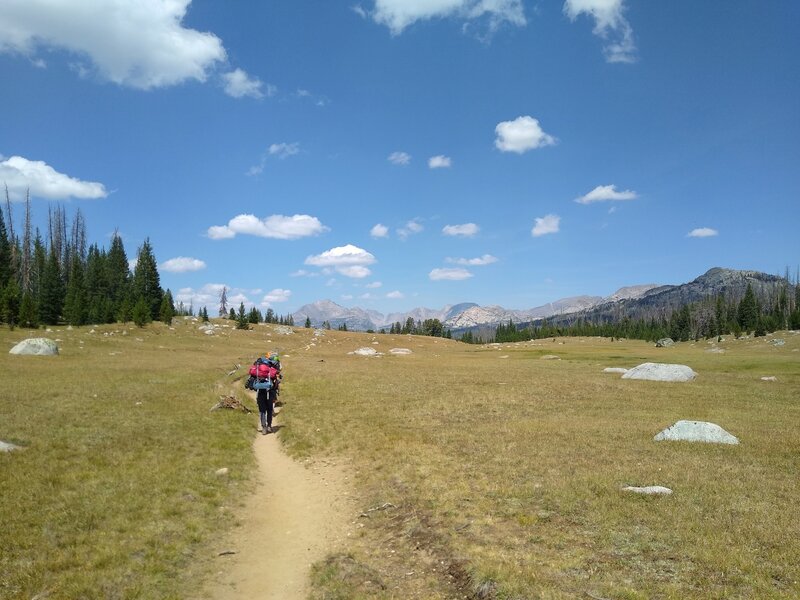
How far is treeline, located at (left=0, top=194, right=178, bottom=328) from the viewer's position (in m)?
83.3

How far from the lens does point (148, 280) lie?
11519cm

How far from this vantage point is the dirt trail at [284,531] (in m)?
11.7

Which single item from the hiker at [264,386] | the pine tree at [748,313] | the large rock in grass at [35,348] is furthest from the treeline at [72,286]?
the pine tree at [748,313]

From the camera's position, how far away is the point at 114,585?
10.6 metres

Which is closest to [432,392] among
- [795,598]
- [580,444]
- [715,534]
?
[580,444]

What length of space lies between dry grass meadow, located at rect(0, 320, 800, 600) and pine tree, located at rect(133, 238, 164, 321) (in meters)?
84.7

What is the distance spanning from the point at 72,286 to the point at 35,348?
60.1 meters

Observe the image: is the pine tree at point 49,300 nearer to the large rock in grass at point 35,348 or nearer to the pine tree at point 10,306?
the pine tree at point 10,306

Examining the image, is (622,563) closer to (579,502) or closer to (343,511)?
(579,502)

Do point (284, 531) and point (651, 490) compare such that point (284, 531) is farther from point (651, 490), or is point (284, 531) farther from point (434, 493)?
point (651, 490)

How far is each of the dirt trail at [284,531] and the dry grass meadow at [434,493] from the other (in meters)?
0.59

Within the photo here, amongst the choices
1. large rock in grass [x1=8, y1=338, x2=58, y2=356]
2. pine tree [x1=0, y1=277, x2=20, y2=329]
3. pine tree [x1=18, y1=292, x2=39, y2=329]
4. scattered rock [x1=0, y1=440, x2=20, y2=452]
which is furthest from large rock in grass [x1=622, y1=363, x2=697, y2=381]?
pine tree [x1=18, y1=292, x2=39, y2=329]

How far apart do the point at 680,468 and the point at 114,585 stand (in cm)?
1824

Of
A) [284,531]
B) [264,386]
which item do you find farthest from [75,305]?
[284,531]
